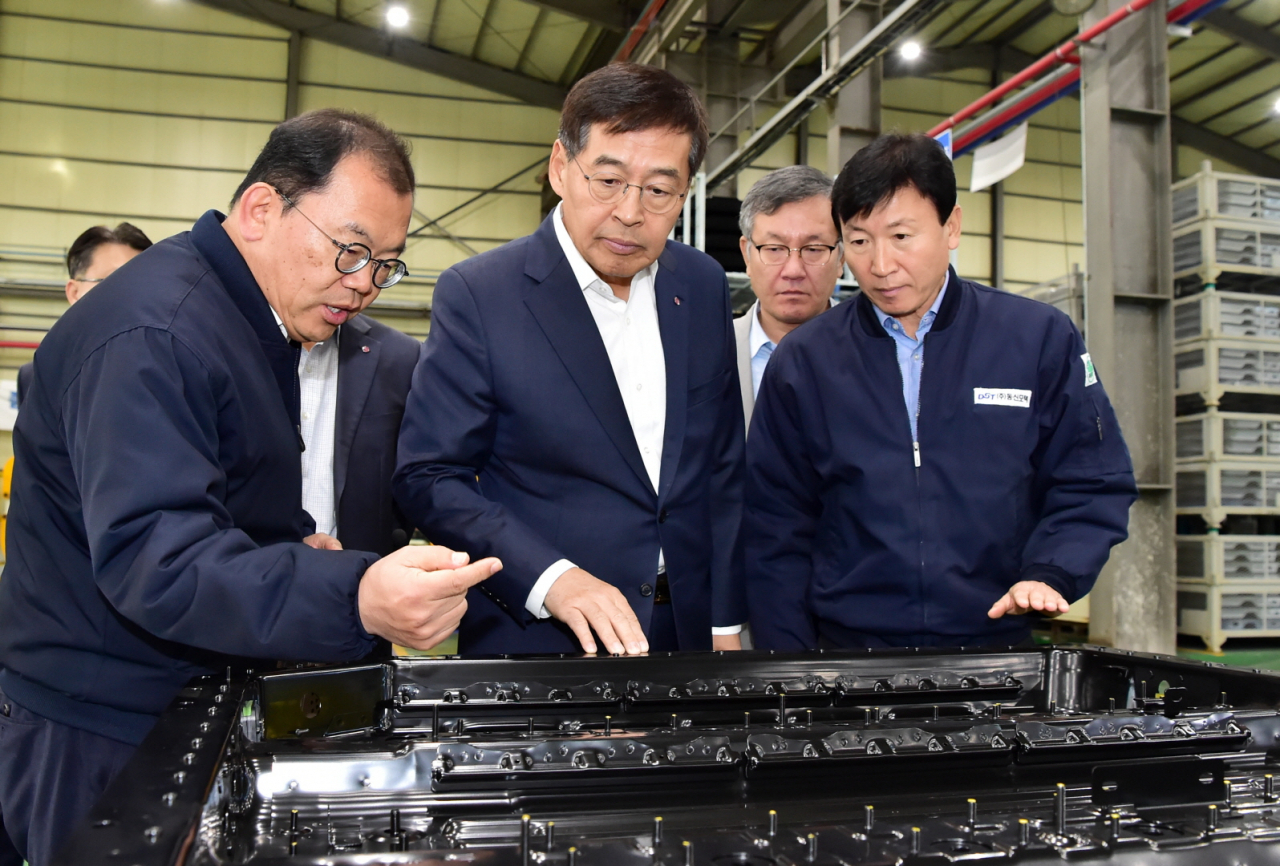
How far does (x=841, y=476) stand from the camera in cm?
180

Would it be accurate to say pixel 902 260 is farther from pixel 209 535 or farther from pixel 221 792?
pixel 221 792

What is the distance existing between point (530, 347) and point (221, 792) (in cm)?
103

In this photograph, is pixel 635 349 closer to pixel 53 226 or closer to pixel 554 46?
pixel 554 46

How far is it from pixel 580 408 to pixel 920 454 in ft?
2.04

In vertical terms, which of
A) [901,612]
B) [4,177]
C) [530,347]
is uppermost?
[4,177]

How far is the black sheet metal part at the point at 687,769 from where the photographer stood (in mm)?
711

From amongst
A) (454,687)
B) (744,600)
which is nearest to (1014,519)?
(744,600)

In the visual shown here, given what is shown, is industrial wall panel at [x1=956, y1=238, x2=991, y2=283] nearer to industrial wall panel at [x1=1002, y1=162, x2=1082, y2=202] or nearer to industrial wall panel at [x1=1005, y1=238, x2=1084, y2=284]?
industrial wall panel at [x1=1005, y1=238, x2=1084, y2=284]

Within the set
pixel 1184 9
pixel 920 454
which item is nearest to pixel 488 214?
pixel 1184 9

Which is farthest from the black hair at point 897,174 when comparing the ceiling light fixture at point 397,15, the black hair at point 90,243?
the ceiling light fixture at point 397,15

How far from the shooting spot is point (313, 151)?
1334mm

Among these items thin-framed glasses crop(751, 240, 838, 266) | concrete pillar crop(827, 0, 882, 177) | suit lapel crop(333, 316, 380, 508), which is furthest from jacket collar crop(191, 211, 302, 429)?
concrete pillar crop(827, 0, 882, 177)

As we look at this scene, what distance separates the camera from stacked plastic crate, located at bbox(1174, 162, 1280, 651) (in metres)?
5.90

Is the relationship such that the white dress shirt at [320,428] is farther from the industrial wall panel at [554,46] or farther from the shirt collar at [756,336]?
the industrial wall panel at [554,46]
